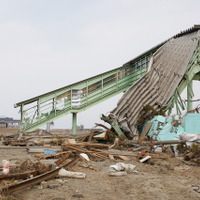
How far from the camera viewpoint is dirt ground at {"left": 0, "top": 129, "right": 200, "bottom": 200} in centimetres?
514

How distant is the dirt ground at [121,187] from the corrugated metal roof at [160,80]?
8549 millimetres

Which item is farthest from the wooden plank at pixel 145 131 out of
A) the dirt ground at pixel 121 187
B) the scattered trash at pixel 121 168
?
the scattered trash at pixel 121 168

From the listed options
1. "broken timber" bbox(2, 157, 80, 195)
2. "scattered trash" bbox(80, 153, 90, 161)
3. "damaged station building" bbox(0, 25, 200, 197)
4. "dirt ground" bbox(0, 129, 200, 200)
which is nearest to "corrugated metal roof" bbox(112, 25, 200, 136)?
"damaged station building" bbox(0, 25, 200, 197)

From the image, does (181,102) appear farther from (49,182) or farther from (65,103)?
(49,182)

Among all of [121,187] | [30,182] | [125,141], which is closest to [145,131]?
[125,141]

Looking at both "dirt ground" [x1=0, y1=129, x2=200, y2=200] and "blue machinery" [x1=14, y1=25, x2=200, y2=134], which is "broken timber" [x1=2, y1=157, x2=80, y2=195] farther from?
"blue machinery" [x1=14, y1=25, x2=200, y2=134]

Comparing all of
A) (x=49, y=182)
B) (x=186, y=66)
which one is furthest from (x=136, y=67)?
(x=49, y=182)

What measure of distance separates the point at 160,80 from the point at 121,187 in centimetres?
1380

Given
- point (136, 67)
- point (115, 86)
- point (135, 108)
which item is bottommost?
point (135, 108)

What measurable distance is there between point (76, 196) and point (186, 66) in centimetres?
1599

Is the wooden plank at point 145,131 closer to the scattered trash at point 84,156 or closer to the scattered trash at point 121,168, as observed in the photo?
the scattered trash at point 84,156

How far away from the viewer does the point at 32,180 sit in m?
5.37

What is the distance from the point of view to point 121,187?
5926 mm

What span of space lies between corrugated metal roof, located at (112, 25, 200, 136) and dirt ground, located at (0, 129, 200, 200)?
855 cm
